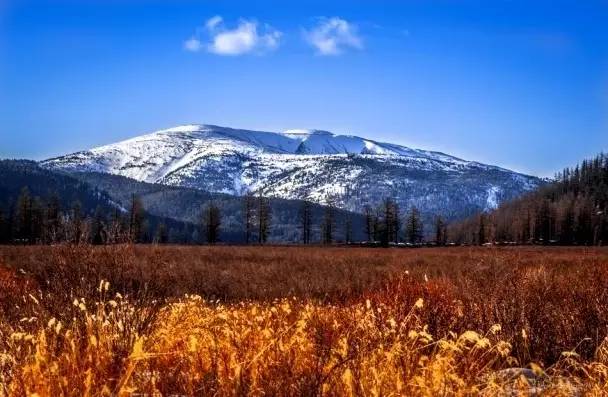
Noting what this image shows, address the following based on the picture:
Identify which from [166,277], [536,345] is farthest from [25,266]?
[536,345]

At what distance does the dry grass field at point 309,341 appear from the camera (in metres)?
4.07

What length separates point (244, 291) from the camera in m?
18.1

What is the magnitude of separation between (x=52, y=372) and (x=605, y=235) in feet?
374

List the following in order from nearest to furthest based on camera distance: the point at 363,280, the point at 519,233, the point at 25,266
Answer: the point at 363,280 → the point at 25,266 → the point at 519,233

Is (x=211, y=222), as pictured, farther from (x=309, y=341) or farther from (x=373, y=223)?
(x=309, y=341)

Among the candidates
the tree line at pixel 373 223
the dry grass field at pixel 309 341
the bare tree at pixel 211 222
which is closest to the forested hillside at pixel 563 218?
the tree line at pixel 373 223

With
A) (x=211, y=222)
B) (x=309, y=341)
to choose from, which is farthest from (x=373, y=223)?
(x=309, y=341)

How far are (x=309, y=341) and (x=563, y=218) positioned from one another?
114592 millimetres

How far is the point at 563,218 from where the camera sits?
4343 inches

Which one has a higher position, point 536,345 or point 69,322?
point 69,322

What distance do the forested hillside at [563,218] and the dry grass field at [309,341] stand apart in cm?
6714

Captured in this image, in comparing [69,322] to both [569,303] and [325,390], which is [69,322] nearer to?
[325,390]

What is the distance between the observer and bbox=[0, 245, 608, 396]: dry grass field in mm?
4070

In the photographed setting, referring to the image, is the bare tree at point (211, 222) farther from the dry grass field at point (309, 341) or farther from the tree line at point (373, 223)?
the dry grass field at point (309, 341)
